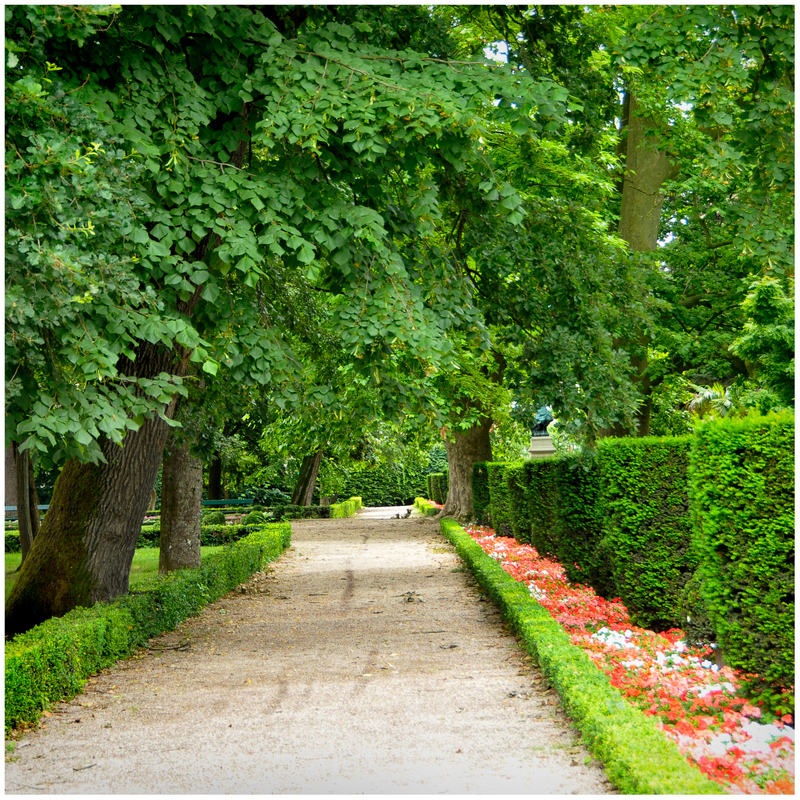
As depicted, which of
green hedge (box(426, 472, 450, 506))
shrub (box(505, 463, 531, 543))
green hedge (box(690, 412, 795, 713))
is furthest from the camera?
green hedge (box(426, 472, 450, 506))

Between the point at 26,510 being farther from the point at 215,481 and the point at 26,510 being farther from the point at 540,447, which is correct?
the point at 540,447

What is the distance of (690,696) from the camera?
529cm

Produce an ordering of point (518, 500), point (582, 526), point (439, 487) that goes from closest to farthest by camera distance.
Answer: point (582, 526) → point (518, 500) → point (439, 487)

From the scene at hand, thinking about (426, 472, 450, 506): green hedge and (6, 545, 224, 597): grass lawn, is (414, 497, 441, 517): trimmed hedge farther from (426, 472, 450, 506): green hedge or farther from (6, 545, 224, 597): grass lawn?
(6, 545, 224, 597): grass lawn

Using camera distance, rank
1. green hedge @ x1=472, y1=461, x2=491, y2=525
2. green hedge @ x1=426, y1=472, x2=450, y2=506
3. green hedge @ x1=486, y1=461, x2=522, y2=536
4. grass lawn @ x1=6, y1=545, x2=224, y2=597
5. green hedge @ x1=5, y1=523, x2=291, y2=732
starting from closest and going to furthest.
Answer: green hedge @ x1=5, y1=523, x2=291, y2=732 → grass lawn @ x1=6, y1=545, x2=224, y2=597 → green hedge @ x1=486, y1=461, x2=522, y2=536 → green hedge @ x1=472, y1=461, x2=491, y2=525 → green hedge @ x1=426, y1=472, x2=450, y2=506

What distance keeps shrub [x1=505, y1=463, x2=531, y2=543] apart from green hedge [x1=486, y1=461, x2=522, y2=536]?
0.98 ft

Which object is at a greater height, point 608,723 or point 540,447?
point 608,723

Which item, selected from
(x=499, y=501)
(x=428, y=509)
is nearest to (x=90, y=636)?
(x=499, y=501)

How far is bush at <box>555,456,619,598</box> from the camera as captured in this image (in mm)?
8891

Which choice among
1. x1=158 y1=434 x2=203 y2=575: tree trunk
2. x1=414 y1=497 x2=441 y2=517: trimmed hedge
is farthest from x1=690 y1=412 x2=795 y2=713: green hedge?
x1=414 y1=497 x2=441 y2=517: trimmed hedge

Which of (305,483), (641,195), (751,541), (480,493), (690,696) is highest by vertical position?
(641,195)

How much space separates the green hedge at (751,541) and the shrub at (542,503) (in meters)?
5.34

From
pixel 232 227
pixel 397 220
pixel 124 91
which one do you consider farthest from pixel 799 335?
pixel 124 91

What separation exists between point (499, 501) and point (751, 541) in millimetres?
12270
